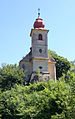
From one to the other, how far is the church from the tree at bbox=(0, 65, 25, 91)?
5.48m

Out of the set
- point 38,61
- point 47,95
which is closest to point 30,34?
A: point 38,61

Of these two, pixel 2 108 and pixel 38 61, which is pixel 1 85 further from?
pixel 38 61

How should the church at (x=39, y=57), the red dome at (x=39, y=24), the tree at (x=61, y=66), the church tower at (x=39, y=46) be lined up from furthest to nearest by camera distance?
the tree at (x=61, y=66) → the red dome at (x=39, y=24) → the church tower at (x=39, y=46) → the church at (x=39, y=57)

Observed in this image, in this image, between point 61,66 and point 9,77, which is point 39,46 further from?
point 61,66

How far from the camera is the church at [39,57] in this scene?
31914mm

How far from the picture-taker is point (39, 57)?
32.3 metres

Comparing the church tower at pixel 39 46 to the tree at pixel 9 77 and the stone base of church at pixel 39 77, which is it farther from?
the tree at pixel 9 77

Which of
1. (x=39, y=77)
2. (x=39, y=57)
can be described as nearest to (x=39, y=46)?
(x=39, y=57)

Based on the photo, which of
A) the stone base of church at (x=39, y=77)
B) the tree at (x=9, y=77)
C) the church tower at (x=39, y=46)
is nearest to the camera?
the tree at (x=9, y=77)

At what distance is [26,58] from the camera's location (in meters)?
33.4

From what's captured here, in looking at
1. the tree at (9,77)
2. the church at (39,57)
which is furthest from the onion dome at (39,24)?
the tree at (9,77)

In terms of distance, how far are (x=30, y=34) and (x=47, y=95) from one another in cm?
2269

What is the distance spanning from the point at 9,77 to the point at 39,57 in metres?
9.01

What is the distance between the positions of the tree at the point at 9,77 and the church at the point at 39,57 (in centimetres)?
548
